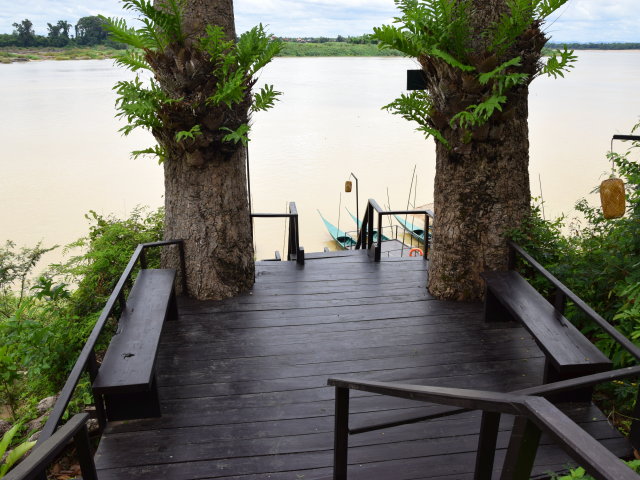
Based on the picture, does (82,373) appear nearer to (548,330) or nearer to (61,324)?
(61,324)

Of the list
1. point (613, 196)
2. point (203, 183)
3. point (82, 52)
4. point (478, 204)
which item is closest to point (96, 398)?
point (203, 183)

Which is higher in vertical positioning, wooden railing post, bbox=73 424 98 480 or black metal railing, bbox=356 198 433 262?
wooden railing post, bbox=73 424 98 480

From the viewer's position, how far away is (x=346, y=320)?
4.88 metres

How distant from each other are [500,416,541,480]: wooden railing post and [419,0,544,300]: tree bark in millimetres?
3707

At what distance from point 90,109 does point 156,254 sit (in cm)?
2666

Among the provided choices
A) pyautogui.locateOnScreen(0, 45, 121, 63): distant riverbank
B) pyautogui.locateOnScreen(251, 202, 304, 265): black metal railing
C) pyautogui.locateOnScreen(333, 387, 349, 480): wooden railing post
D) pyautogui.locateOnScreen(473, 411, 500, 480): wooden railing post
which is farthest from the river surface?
pyautogui.locateOnScreen(0, 45, 121, 63): distant riverbank

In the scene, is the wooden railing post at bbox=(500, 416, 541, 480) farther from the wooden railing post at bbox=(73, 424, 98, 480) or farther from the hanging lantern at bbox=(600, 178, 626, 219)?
the hanging lantern at bbox=(600, 178, 626, 219)

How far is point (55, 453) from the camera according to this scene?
64.6 inches

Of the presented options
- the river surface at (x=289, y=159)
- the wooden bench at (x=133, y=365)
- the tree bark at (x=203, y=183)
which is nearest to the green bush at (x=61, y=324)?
the wooden bench at (x=133, y=365)

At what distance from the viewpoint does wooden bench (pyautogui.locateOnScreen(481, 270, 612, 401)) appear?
133 inches

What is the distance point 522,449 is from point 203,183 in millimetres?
4244

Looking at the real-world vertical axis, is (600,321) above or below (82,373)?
above

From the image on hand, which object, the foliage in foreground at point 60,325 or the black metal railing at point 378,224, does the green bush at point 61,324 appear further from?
the black metal railing at point 378,224

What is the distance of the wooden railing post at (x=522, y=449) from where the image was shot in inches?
53.0
